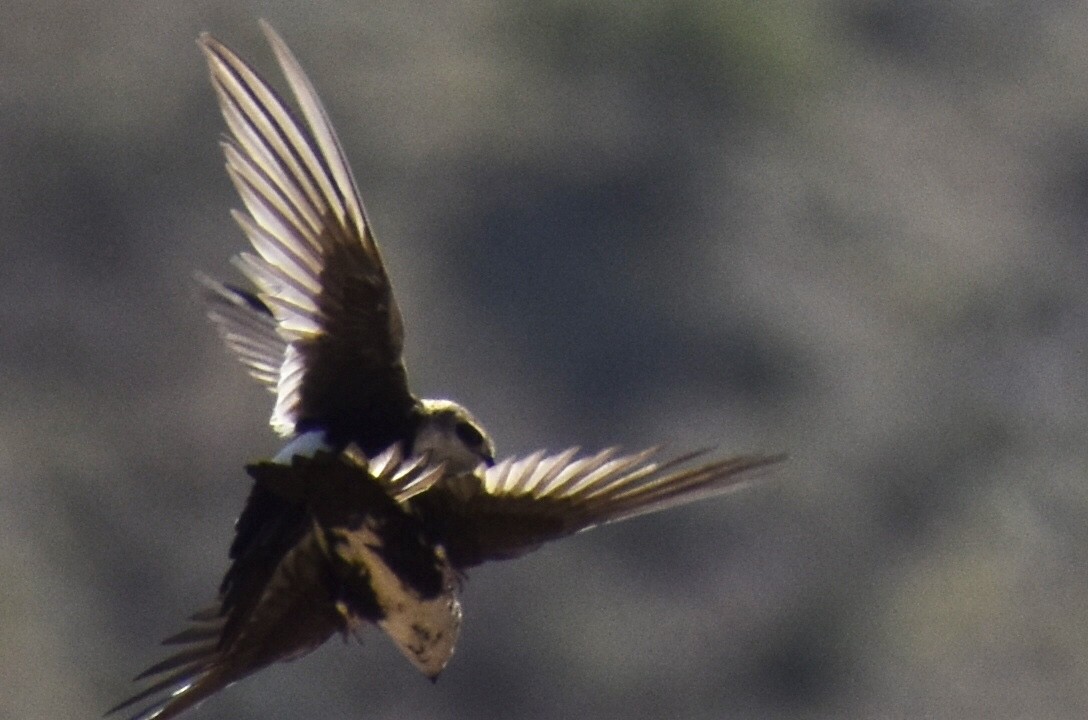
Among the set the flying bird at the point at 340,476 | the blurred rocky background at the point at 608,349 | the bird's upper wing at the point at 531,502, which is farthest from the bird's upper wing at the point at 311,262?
the blurred rocky background at the point at 608,349

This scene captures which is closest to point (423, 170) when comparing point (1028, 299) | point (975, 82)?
point (1028, 299)

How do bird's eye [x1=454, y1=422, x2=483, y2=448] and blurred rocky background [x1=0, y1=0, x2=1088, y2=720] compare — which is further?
blurred rocky background [x1=0, y1=0, x2=1088, y2=720]

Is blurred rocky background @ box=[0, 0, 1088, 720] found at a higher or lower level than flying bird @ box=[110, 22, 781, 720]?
lower

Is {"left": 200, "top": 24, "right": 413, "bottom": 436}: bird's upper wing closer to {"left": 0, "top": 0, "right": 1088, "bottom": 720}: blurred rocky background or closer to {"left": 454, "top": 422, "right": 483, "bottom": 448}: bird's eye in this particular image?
{"left": 454, "top": 422, "right": 483, "bottom": 448}: bird's eye

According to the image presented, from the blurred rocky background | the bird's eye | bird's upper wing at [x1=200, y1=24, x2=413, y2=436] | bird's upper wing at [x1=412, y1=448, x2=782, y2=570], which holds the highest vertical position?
bird's upper wing at [x1=200, y1=24, x2=413, y2=436]

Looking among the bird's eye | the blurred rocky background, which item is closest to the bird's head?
the bird's eye

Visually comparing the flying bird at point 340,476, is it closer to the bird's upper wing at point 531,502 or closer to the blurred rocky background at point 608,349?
the bird's upper wing at point 531,502
